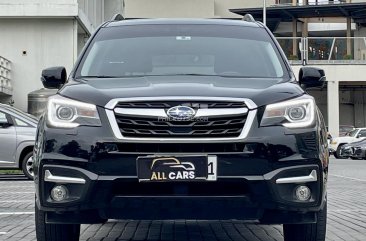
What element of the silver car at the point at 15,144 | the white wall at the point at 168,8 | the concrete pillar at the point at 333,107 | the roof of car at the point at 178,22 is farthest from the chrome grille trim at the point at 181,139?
the white wall at the point at 168,8

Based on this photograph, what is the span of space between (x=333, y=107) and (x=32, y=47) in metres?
19.3

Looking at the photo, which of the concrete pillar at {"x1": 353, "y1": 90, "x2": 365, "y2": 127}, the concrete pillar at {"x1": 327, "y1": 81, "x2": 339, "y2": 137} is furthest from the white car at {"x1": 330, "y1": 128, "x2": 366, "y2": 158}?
the concrete pillar at {"x1": 353, "y1": 90, "x2": 365, "y2": 127}

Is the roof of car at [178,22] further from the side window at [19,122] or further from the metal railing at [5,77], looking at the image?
the metal railing at [5,77]

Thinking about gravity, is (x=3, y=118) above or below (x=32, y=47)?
below

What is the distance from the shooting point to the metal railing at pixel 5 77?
27.6m

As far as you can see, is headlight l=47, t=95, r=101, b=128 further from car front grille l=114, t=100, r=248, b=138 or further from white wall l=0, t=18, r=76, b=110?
white wall l=0, t=18, r=76, b=110

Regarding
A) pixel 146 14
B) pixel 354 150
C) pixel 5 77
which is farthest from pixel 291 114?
pixel 146 14

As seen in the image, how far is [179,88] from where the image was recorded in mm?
5020

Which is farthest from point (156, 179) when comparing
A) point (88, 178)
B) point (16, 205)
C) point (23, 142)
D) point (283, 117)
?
point (23, 142)

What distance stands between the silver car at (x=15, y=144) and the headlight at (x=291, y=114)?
10.0m

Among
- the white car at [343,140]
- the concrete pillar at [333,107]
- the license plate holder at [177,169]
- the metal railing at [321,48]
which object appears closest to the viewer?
the license plate holder at [177,169]

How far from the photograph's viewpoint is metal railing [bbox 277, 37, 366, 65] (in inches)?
1444

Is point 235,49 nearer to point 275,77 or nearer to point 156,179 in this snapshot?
point 275,77

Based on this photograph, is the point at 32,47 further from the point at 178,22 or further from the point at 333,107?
the point at 178,22
